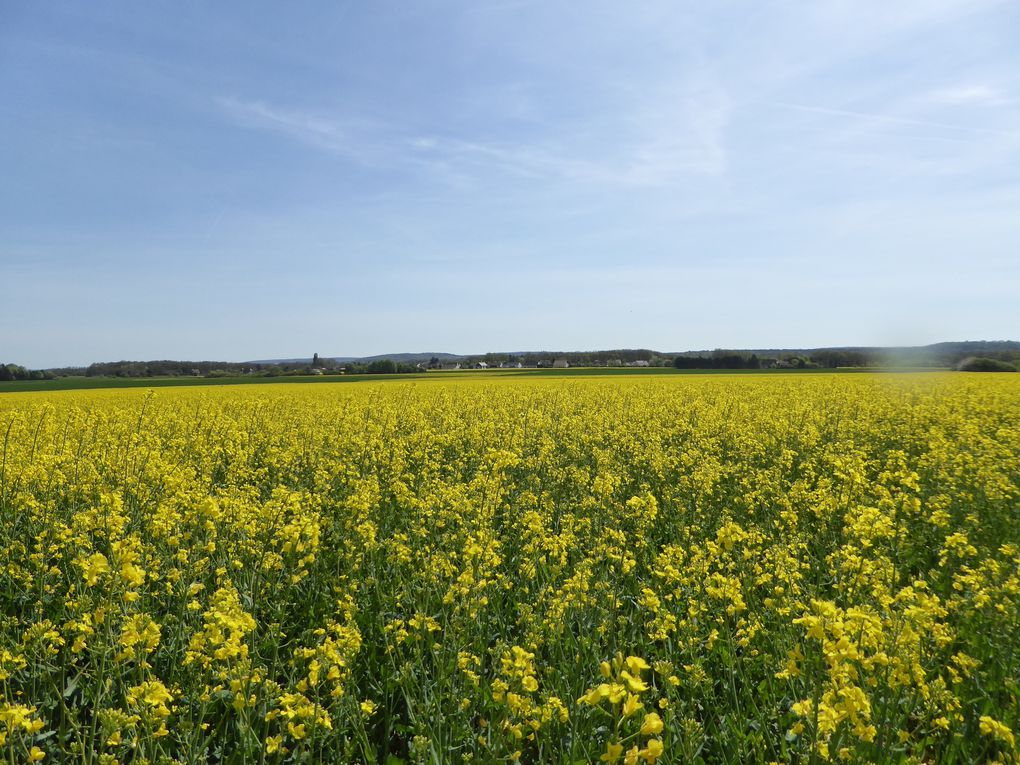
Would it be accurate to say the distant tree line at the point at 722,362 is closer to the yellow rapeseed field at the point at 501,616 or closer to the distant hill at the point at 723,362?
the distant hill at the point at 723,362

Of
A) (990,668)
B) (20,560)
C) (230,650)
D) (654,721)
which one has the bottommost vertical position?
(990,668)

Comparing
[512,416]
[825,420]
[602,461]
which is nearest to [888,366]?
[825,420]

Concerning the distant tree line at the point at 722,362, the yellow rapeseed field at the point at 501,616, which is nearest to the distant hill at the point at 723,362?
the distant tree line at the point at 722,362

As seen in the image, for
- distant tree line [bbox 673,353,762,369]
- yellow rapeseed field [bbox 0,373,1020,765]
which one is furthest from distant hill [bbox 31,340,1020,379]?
yellow rapeseed field [bbox 0,373,1020,765]

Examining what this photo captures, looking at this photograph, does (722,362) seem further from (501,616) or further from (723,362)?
(501,616)

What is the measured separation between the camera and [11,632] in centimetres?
433

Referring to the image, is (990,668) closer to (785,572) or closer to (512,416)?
(785,572)

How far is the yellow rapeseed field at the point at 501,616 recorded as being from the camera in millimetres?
2539

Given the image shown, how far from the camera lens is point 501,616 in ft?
14.0

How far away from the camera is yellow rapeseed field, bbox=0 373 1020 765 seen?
8.33 feet

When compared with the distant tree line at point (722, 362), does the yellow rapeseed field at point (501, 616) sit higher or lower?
lower

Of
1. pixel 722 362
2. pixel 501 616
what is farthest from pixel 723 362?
pixel 501 616

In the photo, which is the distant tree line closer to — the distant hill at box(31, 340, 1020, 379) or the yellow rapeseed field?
the distant hill at box(31, 340, 1020, 379)

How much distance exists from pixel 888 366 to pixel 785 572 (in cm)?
5533
